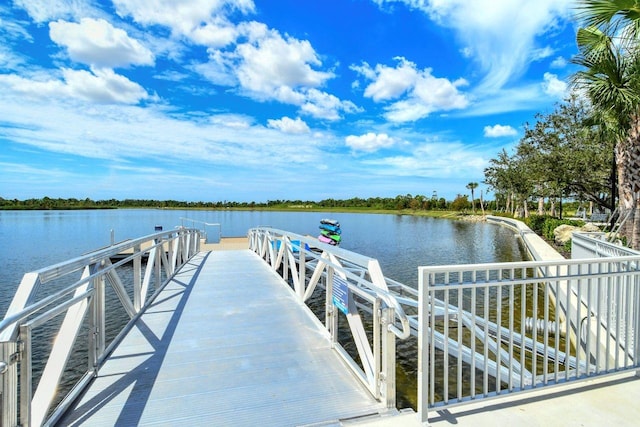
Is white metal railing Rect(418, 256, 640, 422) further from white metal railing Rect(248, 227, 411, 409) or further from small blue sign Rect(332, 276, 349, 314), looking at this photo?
small blue sign Rect(332, 276, 349, 314)

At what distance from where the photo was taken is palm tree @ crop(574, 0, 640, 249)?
5734 millimetres

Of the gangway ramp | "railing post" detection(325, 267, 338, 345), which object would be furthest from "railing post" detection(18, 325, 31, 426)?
"railing post" detection(325, 267, 338, 345)

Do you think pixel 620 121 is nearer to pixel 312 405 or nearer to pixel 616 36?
pixel 616 36

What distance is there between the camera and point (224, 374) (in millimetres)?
2893

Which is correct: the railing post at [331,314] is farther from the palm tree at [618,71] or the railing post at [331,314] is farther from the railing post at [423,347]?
the palm tree at [618,71]

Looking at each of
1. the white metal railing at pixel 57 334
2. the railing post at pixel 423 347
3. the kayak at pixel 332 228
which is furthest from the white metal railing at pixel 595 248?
the kayak at pixel 332 228

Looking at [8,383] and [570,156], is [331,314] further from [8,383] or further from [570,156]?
[570,156]

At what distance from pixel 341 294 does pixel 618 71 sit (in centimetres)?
770

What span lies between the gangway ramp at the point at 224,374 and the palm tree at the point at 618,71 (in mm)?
6761

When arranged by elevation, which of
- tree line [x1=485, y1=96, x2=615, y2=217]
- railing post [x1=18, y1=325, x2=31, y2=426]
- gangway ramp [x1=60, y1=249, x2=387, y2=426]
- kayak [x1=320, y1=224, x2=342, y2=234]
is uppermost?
tree line [x1=485, y1=96, x2=615, y2=217]

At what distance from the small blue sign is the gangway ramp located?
1.71 feet

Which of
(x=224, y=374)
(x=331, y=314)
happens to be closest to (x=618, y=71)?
(x=331, y=314)

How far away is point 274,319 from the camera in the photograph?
431 cm

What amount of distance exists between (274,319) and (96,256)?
2083 millimetres
